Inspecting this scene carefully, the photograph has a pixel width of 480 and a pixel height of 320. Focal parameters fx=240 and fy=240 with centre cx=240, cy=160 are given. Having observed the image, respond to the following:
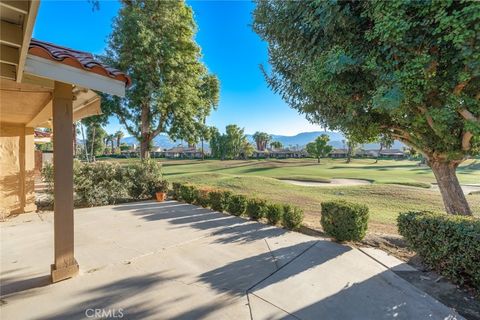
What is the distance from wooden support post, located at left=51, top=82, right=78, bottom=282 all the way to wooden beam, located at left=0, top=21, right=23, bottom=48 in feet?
4.30

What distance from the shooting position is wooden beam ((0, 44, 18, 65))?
83.2 inches

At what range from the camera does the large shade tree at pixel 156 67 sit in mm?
10961

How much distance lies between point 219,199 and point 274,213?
212 cm

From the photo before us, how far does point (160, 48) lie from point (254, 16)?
6.63m

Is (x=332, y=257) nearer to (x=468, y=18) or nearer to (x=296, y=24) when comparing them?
(x=468, y=18)

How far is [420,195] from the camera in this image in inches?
498

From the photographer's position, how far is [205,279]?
3.39 meters

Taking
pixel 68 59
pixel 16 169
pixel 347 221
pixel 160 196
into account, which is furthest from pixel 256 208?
pixel 16 169

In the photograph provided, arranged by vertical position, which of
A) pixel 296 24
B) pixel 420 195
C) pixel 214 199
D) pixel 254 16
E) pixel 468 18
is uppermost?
pixel 254 16

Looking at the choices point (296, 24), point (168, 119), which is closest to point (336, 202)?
point (296, 24)

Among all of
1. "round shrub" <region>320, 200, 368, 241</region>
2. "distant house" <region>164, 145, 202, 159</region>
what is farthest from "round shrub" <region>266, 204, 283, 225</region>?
"distant house" <region>164, 145, 202, 159</region>

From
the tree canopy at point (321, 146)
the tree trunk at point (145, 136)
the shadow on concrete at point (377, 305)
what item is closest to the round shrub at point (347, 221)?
the shadow on concrete at point (377, 305)

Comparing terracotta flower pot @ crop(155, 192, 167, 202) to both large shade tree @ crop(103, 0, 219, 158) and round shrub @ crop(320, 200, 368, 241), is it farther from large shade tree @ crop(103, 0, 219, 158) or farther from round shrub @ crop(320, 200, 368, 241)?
round shrub @ crop(320, 200, 368, 241)

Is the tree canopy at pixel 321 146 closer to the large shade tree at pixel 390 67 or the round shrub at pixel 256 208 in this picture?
the large shade tree at pixel 390 67
